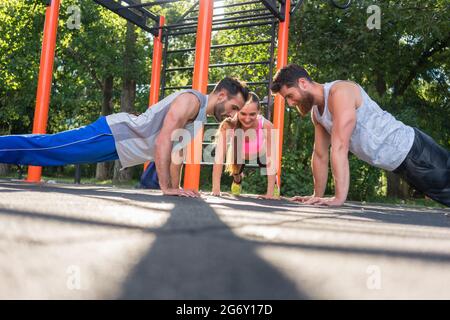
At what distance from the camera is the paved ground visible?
0.57 meters

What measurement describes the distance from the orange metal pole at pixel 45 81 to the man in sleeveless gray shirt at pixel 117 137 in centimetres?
111

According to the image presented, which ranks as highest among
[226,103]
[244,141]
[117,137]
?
[226,103]

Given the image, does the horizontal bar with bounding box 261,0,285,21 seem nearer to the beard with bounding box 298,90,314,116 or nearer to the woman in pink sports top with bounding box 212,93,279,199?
the woman in pink sports top with bounding box 212,93,279,199

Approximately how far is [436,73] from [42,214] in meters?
11.7

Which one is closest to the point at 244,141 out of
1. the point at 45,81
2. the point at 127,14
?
the point at 45,81

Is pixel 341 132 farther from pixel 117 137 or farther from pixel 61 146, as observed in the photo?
pixel 61 146

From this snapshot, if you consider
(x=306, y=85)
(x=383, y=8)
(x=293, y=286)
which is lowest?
(x=293, y=286)

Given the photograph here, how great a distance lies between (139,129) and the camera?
2719 mm

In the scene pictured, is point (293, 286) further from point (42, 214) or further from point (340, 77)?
point (340, 77)

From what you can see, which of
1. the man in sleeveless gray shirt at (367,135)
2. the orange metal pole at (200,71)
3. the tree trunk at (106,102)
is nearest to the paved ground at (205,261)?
the man in sleeveless gray shirt at (367,135)

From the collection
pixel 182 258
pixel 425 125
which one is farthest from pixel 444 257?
pixel 425 125

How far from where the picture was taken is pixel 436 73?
1080 centimetres

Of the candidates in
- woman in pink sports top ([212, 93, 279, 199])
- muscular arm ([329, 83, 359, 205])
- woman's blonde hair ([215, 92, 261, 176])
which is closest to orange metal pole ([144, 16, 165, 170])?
woman's blonde hair ([215, 92, 261, 176])

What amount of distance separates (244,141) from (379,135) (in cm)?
127
